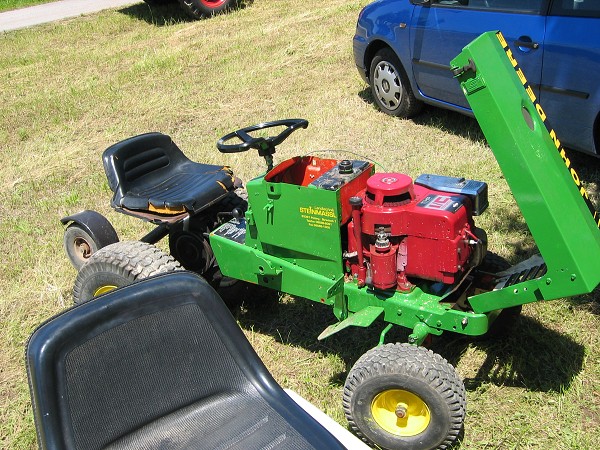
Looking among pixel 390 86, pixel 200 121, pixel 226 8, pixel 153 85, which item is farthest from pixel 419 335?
pixel 226 8

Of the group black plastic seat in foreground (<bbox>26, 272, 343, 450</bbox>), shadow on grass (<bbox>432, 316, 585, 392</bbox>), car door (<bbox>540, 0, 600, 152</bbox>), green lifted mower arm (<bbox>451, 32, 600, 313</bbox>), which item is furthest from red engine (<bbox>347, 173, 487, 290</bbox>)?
car door (<bbox>540, 0, 600, 152</bbox>)

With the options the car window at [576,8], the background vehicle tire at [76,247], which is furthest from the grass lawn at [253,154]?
the car window at [576,8]

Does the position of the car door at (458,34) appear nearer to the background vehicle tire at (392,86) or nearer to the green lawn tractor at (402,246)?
the background vehicle tire at (392,86)

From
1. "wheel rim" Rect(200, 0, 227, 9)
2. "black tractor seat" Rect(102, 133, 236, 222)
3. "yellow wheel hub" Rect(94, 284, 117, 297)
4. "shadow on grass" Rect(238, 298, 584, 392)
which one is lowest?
"shadow on grass" Rect(238, 298, 584, 392)

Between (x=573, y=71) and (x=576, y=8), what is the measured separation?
0.44 meters

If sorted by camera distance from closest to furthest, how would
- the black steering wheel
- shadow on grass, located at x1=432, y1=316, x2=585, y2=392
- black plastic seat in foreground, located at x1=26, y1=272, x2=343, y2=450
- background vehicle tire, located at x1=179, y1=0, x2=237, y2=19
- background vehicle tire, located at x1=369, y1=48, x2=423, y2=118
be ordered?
black plastic seat in foreground, located at x1=26, y1=272, x2=343, y2=450 → shadow on grass, located at x1=432, y1=316, x2=585, y2=392 → the black steering wheel → background vehicle tire, located at x1=369, y1=48, x2=423, y2=118 → background vehicle tire, located at x1=179, y1=0, x2=237, y2=19

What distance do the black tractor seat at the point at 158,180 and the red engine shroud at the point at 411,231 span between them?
3.64 feet

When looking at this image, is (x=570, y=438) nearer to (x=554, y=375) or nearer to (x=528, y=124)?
(x=554, y=375)

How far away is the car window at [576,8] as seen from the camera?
465 cm

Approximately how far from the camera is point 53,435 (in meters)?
2.07

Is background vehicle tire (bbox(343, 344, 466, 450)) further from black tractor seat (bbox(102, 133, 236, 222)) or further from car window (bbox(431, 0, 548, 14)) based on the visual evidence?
car window (bbox(431, 0, 548, 14))

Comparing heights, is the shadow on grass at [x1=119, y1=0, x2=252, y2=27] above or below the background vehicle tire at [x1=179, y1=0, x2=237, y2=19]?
below

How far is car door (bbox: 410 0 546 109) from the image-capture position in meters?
5.05

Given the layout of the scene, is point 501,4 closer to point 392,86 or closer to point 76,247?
point 392,86
